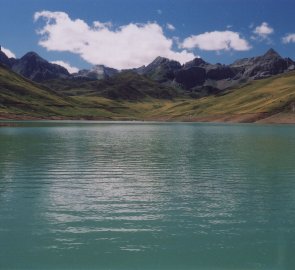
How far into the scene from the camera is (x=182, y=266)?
23203mm

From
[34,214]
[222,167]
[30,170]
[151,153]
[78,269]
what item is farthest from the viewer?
[151,153]

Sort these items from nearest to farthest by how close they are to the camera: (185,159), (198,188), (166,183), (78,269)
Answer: (78,269), (198,188), (166,183), (185,159)

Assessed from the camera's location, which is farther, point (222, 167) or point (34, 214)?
point (222, 167)

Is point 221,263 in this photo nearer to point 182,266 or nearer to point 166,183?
point 182,266

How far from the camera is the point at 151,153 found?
82688 mm

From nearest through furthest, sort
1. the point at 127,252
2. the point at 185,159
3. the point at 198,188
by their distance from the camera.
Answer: the point at 127,252
the point at 198,188
the point at 185,159

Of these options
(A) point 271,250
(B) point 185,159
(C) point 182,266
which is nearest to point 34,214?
(C) point 182,266

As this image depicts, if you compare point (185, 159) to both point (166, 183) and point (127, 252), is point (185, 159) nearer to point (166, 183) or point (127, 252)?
point (166, 183)

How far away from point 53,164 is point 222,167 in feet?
81.8

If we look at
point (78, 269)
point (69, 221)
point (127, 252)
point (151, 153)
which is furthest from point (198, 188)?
point (151, 153)

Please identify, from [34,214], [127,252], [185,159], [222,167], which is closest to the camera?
[127,252]

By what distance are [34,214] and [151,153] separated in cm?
5027

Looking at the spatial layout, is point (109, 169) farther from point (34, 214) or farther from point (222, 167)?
point (34, 214)

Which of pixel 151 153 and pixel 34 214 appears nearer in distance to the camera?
pixel 34 214
